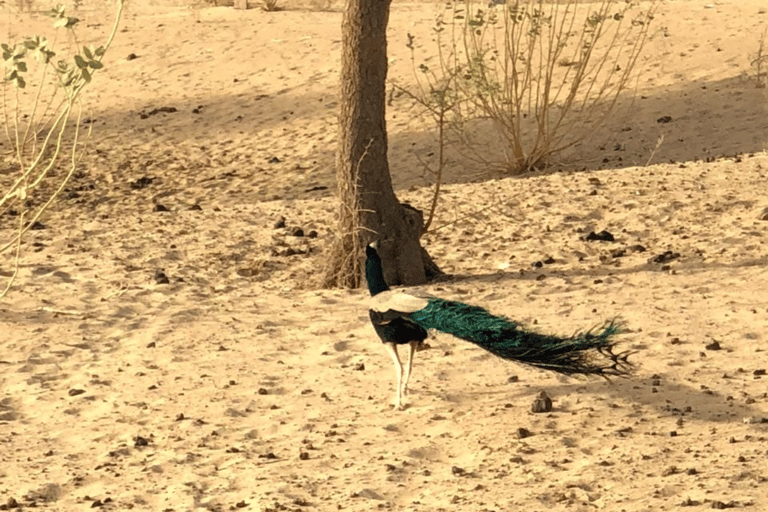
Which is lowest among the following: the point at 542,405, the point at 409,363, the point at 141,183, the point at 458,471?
the point at 458,471

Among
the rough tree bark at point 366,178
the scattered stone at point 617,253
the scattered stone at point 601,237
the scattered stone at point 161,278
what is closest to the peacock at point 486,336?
the rough tree bark at point 366,178

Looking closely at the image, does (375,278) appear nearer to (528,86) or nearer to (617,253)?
(617,253)

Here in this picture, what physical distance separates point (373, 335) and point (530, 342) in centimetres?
156

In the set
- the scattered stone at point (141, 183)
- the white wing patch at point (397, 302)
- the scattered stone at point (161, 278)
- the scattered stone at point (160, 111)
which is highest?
the scattered stone at point (160, 111)

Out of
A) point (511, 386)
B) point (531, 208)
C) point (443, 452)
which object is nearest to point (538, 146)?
point (531, 208)

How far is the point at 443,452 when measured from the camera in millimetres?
4910

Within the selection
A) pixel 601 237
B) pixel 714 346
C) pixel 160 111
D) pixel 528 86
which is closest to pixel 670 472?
pixel 714 346

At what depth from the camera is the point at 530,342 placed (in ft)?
16.4

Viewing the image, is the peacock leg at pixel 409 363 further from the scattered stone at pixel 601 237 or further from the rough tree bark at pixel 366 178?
the scattered stone at pixel 601 237

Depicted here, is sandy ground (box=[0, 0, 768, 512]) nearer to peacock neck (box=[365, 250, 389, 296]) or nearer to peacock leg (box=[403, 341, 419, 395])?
peacock leg (box=[403, 341, 419, 395])

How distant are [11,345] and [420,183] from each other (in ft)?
15.5

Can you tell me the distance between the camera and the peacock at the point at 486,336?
4.97 meters

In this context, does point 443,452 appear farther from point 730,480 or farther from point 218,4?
point 218,4

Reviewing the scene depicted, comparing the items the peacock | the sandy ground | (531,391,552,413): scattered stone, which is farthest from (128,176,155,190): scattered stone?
(531,391,552,413): scattered stone
